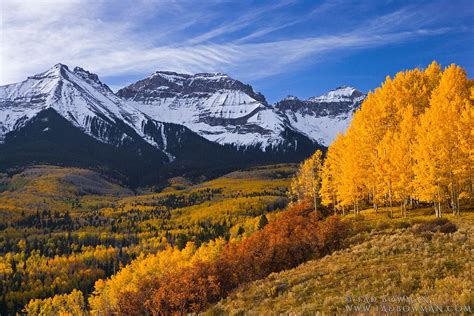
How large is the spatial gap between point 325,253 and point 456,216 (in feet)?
50.9

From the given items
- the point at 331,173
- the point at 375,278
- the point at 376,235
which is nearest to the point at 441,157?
the point at 376,235

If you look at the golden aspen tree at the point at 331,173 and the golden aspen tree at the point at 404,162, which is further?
the golden aspen tree at the point at 331,173

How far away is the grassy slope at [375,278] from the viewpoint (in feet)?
65.3

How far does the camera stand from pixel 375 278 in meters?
23.8

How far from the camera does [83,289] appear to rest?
16388 centimetres

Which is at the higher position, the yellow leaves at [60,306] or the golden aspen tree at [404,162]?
the golden aspen tree at [404,162]

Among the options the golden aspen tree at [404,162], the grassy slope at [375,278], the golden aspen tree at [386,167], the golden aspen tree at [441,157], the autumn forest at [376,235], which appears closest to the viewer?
the grassy slope at [375,278]

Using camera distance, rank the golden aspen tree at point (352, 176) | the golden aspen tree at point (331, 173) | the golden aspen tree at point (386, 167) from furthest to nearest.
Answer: the golden aspen tree at point (331, 173)
the golden aspen tree at point (352, 176)
the golden aspen tree at point (386, 167)

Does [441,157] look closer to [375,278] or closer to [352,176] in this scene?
[352,176]

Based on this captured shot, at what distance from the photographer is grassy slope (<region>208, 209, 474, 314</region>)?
19.9m

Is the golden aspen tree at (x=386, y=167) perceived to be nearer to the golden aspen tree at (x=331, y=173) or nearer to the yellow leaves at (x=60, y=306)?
the golden aspen tree at (x=331, y=173)

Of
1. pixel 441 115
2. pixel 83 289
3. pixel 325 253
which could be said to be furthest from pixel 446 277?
pixel 83 289

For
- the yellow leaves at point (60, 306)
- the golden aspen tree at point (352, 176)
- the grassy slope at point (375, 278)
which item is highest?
the golden aspen tree at point (352, 176)

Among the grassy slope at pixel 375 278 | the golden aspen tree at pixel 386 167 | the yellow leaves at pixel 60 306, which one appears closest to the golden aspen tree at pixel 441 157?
the golden aspen tree at pixel 386 167
